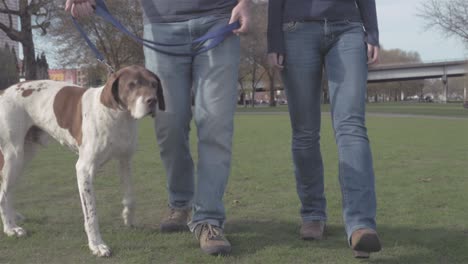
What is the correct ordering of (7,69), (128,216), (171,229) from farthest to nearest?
(7,69), (128,216), (171,229)

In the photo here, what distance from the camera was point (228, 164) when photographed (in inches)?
175

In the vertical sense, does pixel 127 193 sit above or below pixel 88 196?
below

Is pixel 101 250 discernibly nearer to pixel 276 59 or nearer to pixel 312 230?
pixel 312 230

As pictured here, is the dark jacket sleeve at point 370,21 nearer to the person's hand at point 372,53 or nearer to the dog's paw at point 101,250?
the person's hand at point 372,53

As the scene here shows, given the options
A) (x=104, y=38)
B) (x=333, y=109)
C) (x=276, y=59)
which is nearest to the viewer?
(x=333, y=109)

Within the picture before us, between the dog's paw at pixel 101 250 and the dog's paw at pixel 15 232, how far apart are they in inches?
34.2

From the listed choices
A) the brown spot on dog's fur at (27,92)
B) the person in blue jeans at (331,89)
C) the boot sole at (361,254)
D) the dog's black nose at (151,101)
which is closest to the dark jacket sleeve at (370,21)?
the person in blue jeans at (331,89)

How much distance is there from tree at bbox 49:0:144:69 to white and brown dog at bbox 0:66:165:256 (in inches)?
1307

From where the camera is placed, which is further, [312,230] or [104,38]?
[104,38]

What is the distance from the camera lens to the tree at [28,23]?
3575cm

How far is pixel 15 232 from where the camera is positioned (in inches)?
181

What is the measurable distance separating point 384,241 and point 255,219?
4.39ft

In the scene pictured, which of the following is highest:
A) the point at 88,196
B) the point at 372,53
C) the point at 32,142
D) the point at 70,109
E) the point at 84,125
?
the point at 372,53

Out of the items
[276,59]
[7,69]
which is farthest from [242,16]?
[7,69]
